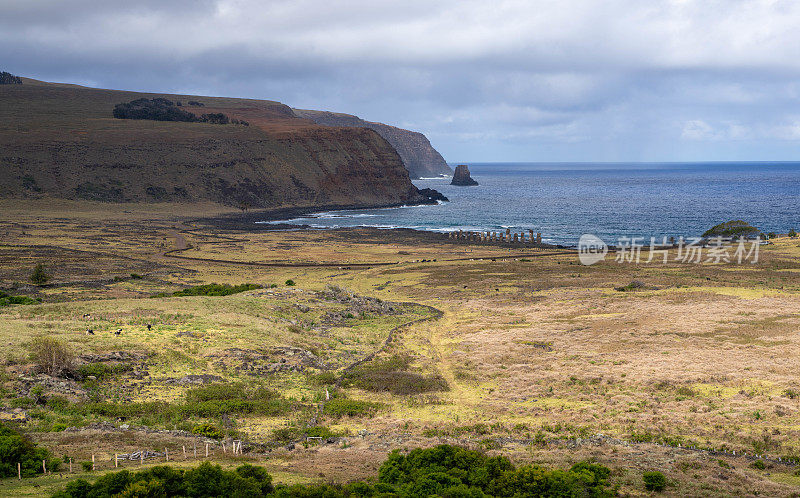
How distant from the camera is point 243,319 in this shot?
1391 inches

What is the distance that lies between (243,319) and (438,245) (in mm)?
55558

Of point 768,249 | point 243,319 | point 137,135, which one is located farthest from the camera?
point 137,135

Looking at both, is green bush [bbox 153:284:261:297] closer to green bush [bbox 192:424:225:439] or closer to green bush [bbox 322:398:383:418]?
green bush [bbox 322:398:383:418]

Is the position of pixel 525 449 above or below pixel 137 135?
below

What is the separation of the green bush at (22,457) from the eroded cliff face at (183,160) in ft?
403

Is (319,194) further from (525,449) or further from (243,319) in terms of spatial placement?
(525,449)

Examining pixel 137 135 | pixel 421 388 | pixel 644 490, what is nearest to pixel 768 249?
pixel 421 388

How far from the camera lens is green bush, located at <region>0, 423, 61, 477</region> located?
17078 millimetres

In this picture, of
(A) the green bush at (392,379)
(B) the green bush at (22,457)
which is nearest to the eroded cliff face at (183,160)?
(A) the green bush at (392,379)

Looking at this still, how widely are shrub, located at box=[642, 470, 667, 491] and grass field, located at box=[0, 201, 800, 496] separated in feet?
1.19

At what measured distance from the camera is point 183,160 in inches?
5866

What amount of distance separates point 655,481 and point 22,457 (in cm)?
1688

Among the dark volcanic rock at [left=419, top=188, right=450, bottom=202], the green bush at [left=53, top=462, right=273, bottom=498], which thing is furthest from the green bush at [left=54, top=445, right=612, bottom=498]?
the dark volcanic rock at [left=419, top=188, right=450, bottom=202]

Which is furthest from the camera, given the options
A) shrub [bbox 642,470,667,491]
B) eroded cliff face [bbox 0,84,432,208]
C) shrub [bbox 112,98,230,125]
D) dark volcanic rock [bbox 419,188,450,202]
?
dark volcanic rock [bbox 419,188,450,202]
